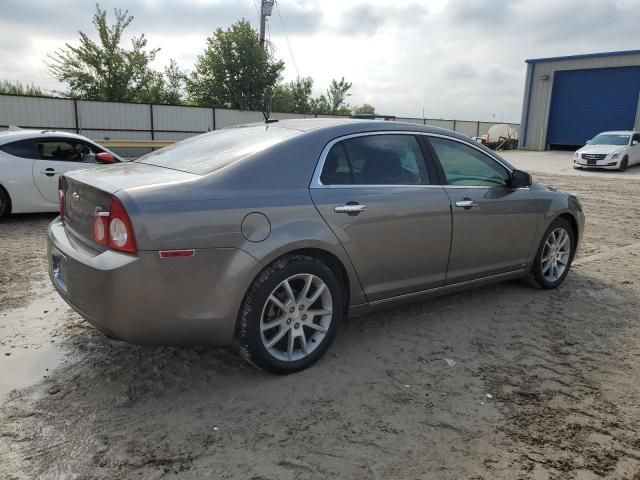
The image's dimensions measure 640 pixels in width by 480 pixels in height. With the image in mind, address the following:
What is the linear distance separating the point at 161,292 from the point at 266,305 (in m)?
0.66

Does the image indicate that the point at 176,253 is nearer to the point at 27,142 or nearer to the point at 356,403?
the point at 356,403

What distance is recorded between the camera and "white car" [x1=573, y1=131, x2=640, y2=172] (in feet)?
65.4

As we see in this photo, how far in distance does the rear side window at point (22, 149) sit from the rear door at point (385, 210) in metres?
5.81

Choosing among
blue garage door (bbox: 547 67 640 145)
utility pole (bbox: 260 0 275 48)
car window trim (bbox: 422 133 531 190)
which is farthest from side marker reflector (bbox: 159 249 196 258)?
utility pole (bbox: 260 0 275 48)

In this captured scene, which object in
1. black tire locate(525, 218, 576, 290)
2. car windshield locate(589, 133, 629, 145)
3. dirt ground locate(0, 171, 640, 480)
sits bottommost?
dirt ground locate(0, 171, 640, 480)

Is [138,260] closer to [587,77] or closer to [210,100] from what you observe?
[587,77]

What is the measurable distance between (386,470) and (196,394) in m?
1.22

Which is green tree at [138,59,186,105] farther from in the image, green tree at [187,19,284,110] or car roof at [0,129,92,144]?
car roof at [0,129,92,144]

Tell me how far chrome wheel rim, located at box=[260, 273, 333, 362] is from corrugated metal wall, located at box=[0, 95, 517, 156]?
16.8m

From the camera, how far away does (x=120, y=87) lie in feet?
102

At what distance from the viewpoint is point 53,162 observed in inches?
301

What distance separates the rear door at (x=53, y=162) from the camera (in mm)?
7566

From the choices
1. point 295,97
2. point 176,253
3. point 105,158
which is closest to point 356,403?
point 176,253

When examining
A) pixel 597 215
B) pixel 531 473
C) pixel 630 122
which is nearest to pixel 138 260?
pixel 531 473
